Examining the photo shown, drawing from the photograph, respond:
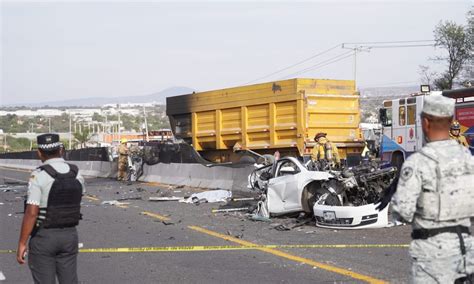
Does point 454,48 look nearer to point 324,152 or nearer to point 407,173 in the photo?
point 324,152

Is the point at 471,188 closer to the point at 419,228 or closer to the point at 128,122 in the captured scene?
the point at 419,228

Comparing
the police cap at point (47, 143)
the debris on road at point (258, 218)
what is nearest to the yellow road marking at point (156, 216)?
the debris on road at point (258, 218)

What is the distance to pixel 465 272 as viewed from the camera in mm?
3861

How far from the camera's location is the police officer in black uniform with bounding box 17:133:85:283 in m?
5.11

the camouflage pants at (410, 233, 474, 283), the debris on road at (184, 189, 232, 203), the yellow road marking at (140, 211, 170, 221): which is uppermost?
the camouflage pants at (410, 233, 474, 283)

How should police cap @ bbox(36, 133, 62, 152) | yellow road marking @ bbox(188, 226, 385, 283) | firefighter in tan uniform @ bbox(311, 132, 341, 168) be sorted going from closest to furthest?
police cap @ bbox(36, 133, 62, 152) → yellow road marking @ bbox(188, 226, 385, 283) → firefighter in tan uniform @ bbox(311, 132, 341, 168)

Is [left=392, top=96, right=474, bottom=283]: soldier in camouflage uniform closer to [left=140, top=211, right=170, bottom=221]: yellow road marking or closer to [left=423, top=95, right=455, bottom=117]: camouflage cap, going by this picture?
[left=423, top=95, right=455, bottom=117]: camouflage cap

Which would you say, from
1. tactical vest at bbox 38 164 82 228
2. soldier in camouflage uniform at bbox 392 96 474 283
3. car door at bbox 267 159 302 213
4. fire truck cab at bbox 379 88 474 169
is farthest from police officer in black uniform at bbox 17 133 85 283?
fire truck cab at bbox 379 88 474 169

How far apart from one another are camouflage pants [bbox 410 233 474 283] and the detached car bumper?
7164 millimetres

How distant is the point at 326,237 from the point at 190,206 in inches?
242

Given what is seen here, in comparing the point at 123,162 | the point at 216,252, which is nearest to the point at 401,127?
the point at 123,162

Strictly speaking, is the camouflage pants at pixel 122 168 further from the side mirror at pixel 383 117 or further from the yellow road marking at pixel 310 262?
the yellow road marking at pixel 310 262

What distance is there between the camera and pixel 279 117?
750 inches

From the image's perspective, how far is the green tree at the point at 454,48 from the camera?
4016 cm
